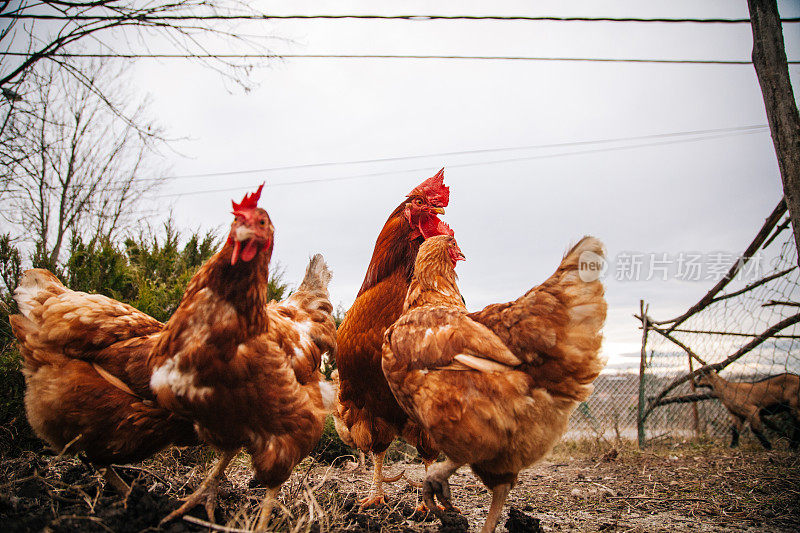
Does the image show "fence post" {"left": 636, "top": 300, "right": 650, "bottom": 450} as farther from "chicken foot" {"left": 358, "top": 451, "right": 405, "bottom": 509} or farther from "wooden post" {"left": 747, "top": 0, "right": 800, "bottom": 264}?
"chicken foot" {"left": 358, "top": 451, "right": 405, "bottom": 509}

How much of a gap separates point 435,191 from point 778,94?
2919 mm

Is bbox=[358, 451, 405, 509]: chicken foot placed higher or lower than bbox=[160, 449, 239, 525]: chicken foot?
lower

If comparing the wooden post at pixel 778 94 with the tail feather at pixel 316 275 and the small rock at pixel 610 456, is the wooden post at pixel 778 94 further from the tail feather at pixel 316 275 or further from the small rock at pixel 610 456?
the tail feather at pixel 316 275

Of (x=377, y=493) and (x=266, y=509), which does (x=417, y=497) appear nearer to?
(x=377, y=493)

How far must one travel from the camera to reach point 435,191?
132 inches

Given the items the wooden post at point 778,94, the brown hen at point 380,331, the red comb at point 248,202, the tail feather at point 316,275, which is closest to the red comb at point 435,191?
the brown hen at point 380,331

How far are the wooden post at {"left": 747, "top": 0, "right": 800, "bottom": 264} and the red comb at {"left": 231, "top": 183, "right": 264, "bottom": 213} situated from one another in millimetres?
3978

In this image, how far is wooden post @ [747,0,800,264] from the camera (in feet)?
10.3

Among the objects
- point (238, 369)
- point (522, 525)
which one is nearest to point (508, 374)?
point (522, 525)

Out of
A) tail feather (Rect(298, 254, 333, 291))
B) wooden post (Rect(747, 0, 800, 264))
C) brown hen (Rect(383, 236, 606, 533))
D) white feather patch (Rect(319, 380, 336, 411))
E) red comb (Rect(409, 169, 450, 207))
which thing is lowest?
white feather patch (Rect(319, 380, 336, 411))

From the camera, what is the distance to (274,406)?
210 centimetres

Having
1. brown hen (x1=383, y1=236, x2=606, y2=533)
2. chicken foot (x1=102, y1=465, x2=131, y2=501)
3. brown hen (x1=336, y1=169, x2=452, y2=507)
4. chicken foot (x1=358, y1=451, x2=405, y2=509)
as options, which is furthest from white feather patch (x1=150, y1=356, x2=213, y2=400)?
chicken foot (x1=358, y1=451, x2=405, y2=509)

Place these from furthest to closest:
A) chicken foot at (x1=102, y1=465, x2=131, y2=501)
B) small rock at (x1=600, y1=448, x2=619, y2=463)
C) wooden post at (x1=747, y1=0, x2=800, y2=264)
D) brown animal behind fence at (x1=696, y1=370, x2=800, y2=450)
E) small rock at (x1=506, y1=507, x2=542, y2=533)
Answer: brown animal behind fence at (x1=696, y1=370, x2=800, y2=450) < small rock at (x1=600, y1=448, x2=619, y2=463) < wooden post at (x1=747, y1=0, x2=800, y2=264) < chicken foot at (x1=102, y1=465, x2=131, y2=501) < small rock at (x1=506, y1=507, x2=542, y2=533)

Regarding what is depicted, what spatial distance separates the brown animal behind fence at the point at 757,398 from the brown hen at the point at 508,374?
5.35 meters
